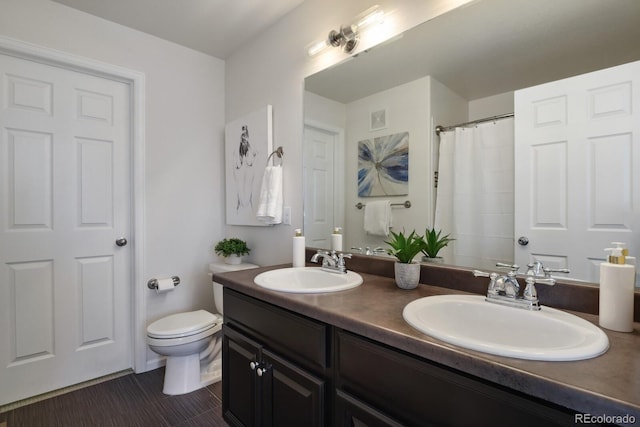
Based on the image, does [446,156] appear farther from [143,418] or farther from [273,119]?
[143,418]

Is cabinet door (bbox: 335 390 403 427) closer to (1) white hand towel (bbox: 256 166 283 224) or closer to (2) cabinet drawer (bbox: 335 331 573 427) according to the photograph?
(2) cabinet drawer (bbox: 335 331 573 427)

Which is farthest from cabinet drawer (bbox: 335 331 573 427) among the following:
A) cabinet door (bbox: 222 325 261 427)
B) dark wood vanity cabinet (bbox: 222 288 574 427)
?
cabinet door (bbox: 222 325 261 427)

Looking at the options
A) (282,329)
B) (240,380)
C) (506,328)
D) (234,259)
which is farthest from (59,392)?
(506,328)

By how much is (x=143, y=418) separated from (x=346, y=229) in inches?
60.6

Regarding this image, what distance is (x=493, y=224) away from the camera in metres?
1.15

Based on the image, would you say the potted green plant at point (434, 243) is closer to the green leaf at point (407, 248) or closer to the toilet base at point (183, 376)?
the green leaf at point (407, 248)

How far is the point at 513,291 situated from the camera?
36.9 inches

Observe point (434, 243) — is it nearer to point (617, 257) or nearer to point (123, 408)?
point (617, 257)

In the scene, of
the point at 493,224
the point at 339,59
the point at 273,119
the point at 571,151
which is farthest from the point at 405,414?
the point at 273,119

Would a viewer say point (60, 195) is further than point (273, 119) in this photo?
No

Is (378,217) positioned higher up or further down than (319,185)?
further down

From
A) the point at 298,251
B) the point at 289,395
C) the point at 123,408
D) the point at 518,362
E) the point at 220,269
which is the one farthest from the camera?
the point at 220,269

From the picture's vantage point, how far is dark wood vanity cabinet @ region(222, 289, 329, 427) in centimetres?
99

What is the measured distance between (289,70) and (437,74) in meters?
1.02
